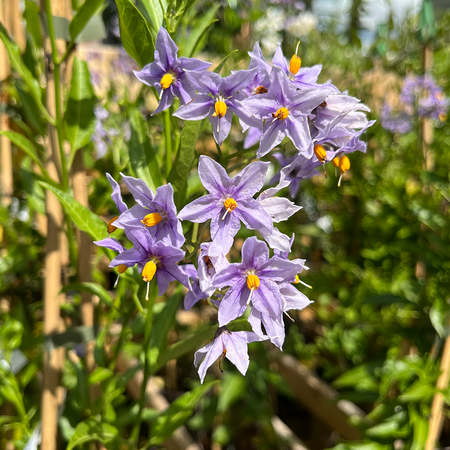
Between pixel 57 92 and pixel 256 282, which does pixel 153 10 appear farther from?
pixel 256 282

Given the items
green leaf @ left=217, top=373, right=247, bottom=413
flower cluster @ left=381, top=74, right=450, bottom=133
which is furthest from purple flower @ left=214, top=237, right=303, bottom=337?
flower cluster @ left=381, top=74, right=450, bottom=133

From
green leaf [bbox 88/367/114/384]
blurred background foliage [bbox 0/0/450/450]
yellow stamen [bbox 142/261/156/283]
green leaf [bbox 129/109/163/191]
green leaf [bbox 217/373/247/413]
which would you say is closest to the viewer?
yellow stamen [bbox 142/261/156/283]

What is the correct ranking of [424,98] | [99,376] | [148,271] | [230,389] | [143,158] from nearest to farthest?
[148,271], [143,158], [99,376], [230,389], [424,98]

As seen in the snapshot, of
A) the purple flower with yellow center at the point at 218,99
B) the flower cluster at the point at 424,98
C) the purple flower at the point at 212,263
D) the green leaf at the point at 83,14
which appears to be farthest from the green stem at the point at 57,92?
the flower cluster at the point at 424,98

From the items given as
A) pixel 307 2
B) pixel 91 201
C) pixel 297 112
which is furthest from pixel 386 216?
pixel 307 2

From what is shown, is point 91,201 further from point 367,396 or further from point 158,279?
point 367,396

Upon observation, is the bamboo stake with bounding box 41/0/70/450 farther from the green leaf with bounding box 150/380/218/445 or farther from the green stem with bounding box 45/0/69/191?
the green leaf with bounding box 150/380/218/445

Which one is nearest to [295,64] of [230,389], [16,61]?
[16,61]
